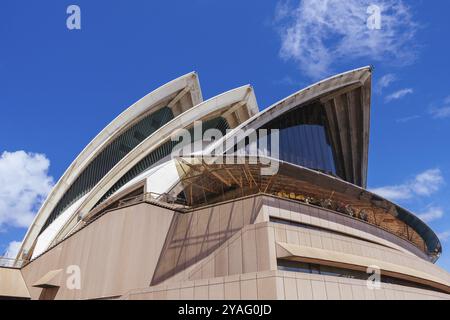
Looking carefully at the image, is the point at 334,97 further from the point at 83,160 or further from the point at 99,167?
the point at 83,160

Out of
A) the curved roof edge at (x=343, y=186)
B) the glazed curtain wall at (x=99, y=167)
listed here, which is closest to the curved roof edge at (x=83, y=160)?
the glazed curtain wall at (x=99, y=167)

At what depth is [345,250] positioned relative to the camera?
48.3 ft

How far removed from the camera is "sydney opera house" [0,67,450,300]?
13.0m

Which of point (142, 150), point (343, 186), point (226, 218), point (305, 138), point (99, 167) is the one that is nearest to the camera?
point (226, 218)

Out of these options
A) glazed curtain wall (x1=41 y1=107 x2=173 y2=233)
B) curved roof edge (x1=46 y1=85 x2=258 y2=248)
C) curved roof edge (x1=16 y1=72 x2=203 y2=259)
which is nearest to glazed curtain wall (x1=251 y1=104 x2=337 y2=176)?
curved roof edge (x1=46 y1=85 x2=258 y2=248)

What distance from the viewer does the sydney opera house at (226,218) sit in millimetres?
12957

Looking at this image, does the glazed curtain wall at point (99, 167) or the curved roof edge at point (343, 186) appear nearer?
the curved roof edge at point (343, 186)

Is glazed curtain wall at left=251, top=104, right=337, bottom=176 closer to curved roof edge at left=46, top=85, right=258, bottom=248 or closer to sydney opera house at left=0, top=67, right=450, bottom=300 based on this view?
sydney opera house at left=0, top=67, right=450, bottom=300

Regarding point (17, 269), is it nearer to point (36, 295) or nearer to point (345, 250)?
Result: point (36, 295)

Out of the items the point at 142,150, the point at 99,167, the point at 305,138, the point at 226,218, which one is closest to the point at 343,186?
the point at 226,218

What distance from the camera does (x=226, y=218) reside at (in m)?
15.1

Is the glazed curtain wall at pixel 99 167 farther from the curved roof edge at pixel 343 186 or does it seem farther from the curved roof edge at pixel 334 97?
the curved roof edge at pixel 343 186

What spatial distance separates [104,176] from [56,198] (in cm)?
465
